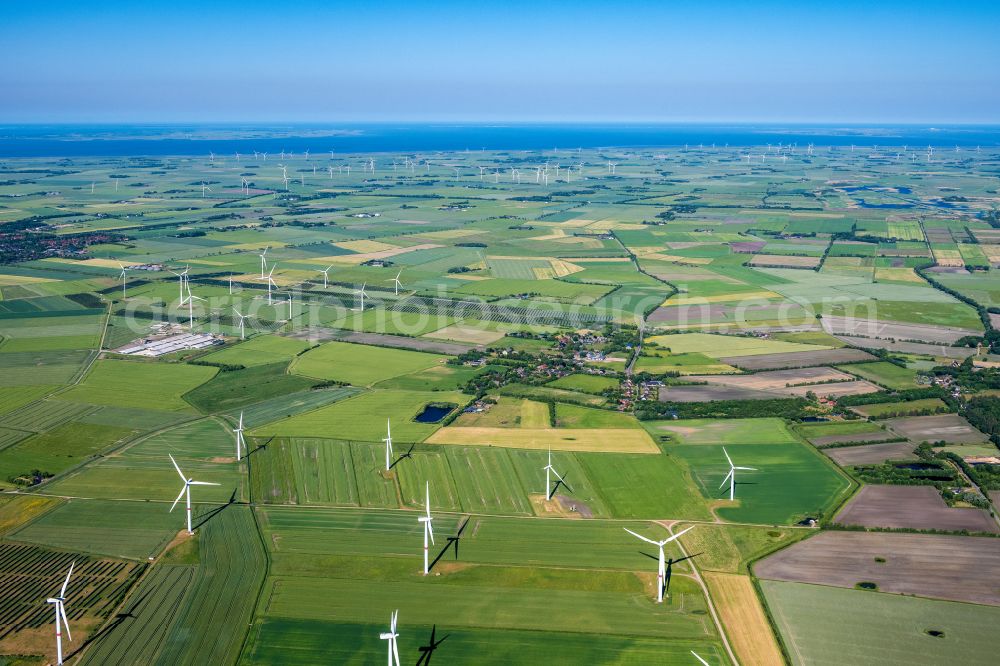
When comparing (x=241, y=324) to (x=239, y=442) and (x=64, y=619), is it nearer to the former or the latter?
(x=239, y=442)

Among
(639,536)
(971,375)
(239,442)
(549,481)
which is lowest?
(549,481)

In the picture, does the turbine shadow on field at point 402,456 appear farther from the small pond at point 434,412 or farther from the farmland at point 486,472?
the small pond at point 434,412

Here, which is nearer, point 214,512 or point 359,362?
point 214,512

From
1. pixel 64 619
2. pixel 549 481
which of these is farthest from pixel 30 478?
pixel 549 481

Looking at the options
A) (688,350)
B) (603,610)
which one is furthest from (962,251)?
(603,610)

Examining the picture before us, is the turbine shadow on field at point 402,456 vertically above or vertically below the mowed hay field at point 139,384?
below

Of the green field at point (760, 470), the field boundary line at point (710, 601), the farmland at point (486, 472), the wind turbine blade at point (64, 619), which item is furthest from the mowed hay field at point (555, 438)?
the wind turbine blade at point (64, 619)

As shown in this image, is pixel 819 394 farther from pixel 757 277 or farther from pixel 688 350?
pixel 757 277
